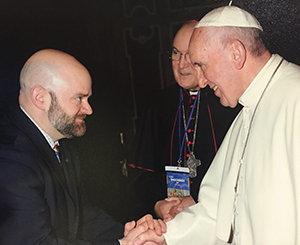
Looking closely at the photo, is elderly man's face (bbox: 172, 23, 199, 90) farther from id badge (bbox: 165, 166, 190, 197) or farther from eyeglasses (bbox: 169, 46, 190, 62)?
id badge (bbox: 165, 166, 190, 197)

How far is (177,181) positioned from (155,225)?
36cm

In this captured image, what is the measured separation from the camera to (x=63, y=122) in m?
1.97

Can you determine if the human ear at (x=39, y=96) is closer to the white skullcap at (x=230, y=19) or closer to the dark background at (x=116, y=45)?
the dark background at (x=116, y=45)

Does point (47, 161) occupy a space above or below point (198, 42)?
below

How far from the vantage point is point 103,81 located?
7.54 feet

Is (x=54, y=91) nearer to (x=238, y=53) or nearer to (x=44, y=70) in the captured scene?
(x=44, y=70)

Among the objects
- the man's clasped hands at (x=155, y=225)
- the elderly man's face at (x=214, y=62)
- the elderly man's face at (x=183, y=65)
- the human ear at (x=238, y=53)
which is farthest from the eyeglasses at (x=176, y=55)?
the man's clasped hands at (x=155, y=225)

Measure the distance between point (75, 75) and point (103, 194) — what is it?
0.78 m

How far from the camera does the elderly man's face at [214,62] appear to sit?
1793mm

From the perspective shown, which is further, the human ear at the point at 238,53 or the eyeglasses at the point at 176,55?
the eyeglasses at the point at 176,55

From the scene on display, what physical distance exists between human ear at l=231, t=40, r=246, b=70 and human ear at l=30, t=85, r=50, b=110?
984 mm

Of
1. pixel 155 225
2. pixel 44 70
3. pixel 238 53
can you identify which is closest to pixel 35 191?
pixel 44 70

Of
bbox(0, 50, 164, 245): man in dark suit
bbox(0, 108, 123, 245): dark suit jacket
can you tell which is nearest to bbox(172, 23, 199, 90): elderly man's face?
bbox(0, 50, 164, 245): man in dark suit

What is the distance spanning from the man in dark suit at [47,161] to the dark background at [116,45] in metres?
0.12
